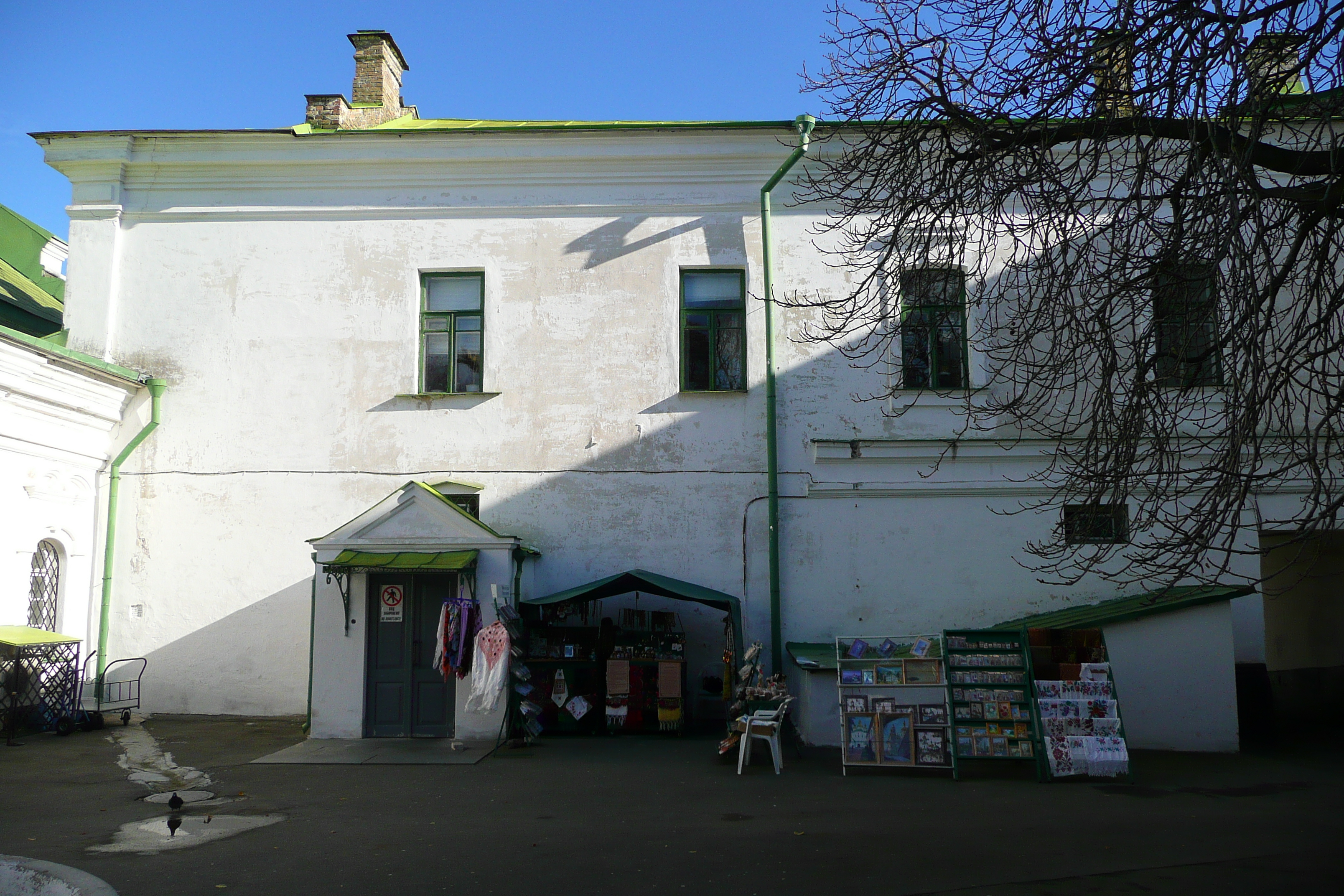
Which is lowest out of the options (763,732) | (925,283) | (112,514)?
(763,732)

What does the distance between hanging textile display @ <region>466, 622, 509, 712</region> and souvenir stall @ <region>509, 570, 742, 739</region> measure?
1.36 ft

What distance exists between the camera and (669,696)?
12508mm

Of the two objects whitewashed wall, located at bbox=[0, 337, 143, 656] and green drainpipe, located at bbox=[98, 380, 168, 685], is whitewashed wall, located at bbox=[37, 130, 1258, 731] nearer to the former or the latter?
green drainpipe, located at bbox=[98, 380, 168, 685]

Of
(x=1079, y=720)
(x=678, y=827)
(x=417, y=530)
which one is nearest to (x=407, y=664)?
(x=417, y=530)

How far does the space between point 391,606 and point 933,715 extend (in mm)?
6693

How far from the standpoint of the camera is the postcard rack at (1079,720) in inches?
385

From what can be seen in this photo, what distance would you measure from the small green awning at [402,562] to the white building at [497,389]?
46.8 inches

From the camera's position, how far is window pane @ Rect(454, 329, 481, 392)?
46.6 ft

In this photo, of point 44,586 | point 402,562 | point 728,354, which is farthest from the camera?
point 728,354

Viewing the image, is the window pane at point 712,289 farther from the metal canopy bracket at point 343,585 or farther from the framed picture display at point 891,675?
the metal canopy bracket at point 343,585

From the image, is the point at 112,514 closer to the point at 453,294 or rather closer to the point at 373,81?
the point at 453,294

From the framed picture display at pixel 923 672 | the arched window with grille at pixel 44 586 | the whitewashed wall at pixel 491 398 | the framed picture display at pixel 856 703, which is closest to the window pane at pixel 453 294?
the whitewashed wall at pixel 491 398

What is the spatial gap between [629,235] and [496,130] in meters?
2.38

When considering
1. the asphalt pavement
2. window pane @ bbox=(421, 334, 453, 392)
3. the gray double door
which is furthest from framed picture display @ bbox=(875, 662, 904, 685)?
window pane @ bbox=(421, 334, 453, 392)
